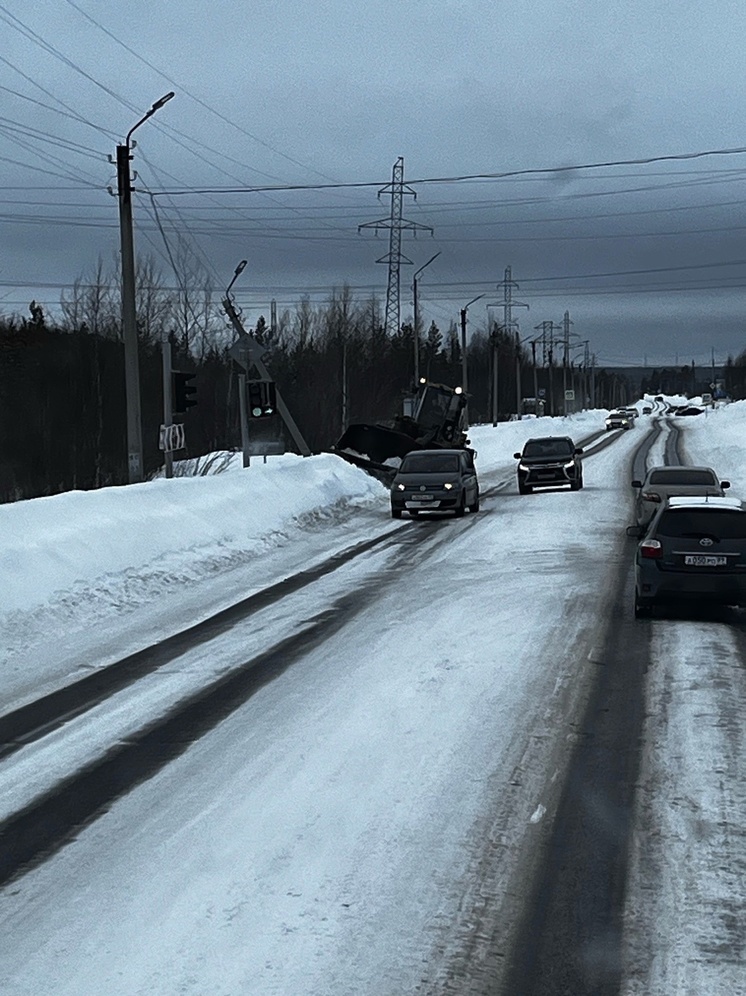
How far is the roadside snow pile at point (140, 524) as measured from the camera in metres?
16.2

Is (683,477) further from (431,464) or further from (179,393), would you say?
(179,393)

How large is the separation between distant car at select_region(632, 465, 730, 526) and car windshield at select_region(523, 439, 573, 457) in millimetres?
12147

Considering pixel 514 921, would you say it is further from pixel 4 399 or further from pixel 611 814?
pixel 4 399

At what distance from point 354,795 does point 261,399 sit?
2282cm

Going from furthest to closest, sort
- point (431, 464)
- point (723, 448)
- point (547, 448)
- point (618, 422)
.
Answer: point (618, 422) < point (723, 448) < point (547, 448) < point (431, 464)

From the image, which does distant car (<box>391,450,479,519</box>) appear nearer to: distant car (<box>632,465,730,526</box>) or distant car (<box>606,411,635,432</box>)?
distant car (<box>632,465,730,526</box>)

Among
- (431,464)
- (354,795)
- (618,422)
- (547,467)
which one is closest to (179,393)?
(431,464)

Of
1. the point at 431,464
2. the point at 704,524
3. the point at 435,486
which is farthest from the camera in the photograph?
the point at 431,464

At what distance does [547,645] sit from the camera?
42.4 feet

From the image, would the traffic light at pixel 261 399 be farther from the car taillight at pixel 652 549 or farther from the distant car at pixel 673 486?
the car taillight at pixel 652 549

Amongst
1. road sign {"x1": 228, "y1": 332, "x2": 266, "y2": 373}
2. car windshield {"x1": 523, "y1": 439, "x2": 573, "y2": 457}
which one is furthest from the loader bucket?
road sign {"x1": 228, "y1": 332, "x2": 266, "y2": 373}

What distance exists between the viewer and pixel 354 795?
779cm

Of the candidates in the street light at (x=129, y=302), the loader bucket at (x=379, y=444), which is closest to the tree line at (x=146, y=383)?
the loader bucket at (x=379, y=444)

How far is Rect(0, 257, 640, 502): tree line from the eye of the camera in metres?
65.2
